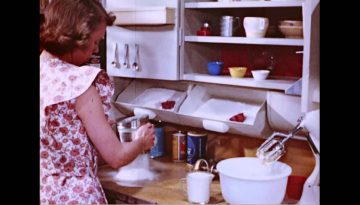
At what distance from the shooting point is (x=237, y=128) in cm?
231

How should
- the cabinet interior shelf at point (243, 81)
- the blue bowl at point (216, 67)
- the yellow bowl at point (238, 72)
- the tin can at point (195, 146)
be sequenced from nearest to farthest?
the cabinet interior shelf at point (243, 81), the yellow bowl at point (238, 72), the blue bowl at point (216, 67), the tin can at point (195, 146)

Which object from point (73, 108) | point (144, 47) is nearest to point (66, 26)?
point (73, 108)

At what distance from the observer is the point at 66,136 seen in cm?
187

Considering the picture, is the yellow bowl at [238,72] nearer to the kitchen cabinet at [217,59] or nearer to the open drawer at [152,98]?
the kitchen cabinet at [217,59]

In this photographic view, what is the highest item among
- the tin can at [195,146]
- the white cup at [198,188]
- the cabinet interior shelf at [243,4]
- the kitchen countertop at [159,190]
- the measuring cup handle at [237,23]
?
the cabinet interior shelf at [243,4]

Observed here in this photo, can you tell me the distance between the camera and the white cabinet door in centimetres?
238

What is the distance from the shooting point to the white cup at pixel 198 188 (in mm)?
2008

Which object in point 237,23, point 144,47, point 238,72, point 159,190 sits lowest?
point 159,190

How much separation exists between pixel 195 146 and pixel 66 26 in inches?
34.9

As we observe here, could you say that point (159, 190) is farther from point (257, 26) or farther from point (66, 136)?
point (257, 26)

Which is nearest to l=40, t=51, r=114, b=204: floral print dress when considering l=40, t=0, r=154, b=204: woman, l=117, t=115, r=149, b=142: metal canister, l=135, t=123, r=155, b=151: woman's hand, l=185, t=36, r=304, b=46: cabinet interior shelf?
l=40, t=0, r=154, b=204: woman

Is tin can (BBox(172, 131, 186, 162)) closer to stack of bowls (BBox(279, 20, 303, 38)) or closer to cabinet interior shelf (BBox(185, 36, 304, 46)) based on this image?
cabinet interior shelf (BBox(185, 36, 304, 46))

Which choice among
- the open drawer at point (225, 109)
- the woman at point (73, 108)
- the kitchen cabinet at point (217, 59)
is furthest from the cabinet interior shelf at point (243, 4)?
the woman at point (73, 108)

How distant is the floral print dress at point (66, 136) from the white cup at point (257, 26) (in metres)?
0.61
